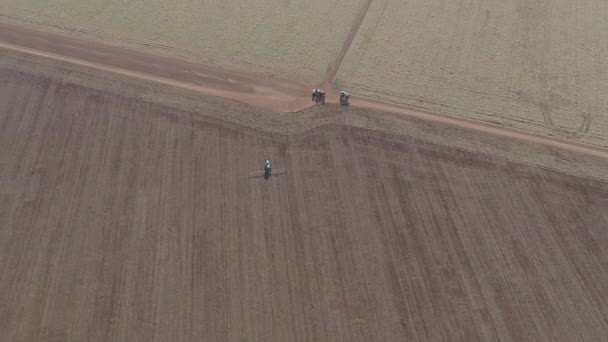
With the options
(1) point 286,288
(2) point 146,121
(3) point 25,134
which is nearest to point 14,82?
(3) point 25,134

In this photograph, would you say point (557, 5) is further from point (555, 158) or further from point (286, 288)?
point (286, 288)

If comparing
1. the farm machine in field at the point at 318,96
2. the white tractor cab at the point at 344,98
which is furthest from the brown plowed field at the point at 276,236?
the farm machine in field at the point at 318,96

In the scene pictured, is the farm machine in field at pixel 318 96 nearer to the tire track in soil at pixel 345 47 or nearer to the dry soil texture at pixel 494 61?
the tire track in soil at pixel 345 47

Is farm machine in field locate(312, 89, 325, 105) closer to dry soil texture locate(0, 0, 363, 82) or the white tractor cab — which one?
the white tractor cab

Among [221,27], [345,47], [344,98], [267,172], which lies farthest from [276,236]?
[221,27]

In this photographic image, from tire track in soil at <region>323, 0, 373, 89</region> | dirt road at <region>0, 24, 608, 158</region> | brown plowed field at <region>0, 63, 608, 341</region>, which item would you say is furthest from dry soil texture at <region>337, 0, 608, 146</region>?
brown plowed field at <region>0, 63, 608, 341</region>

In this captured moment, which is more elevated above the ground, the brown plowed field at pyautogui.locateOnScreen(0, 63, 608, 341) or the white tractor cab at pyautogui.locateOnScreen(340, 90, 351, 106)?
the white tractor cab at pyautogui.locateOnScreen(340, 90, 351, 106)

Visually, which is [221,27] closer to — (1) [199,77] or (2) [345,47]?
(1) [199,77]
